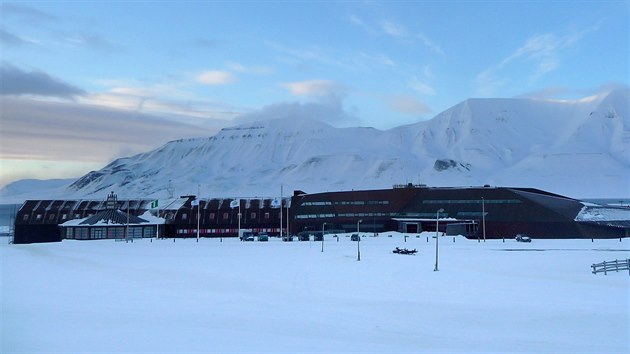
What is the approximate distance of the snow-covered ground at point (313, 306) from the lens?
22.4 m

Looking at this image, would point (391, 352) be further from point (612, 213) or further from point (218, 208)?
point (218, 208)

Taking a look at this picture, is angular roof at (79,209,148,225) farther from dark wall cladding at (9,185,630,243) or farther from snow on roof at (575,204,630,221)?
snow on roof at (575,204,630,221)

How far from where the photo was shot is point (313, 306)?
101 ft

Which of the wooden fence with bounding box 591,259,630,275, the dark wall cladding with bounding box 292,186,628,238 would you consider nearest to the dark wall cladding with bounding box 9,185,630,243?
the dark wall cladding with bounding box 292,186,628,238

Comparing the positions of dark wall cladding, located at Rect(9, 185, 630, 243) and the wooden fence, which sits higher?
dark wall cladding, located at Rect(9, 185, 630, 243)

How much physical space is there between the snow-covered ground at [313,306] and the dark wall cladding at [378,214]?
46515 millimetres

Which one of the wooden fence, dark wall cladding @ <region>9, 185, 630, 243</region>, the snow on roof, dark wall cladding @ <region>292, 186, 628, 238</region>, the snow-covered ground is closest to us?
the snow-covered ground

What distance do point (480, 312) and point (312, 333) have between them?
9471 mm

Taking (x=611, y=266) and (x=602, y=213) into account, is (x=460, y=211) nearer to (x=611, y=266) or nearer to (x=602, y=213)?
(x=602, y=213)

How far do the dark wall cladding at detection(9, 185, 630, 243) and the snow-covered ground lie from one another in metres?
46.5

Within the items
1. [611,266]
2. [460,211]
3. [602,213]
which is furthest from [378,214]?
[611,266]

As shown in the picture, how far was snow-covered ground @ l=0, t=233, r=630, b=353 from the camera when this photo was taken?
881 inches

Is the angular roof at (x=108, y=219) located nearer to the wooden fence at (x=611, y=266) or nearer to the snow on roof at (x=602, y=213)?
the snow on roof at (x=602, y=213)

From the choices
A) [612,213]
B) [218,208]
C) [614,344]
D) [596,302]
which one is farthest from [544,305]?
[218,208]
